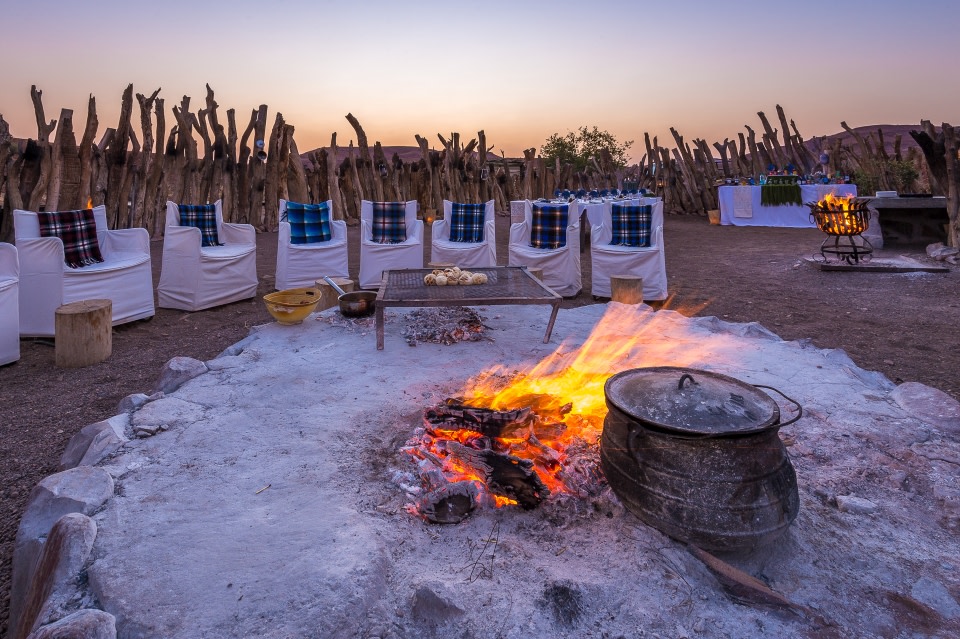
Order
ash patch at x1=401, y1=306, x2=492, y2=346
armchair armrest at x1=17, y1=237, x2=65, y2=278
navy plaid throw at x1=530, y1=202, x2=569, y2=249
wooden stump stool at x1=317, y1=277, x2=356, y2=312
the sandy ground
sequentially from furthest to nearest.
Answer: navy plaid throw at x1=530, y1=202, x2=569, y2=249
wooden stump stool at x1=317, y1=277, x2=356, y2=312
armchair armrest at x1=17, y1=237, x2=65, y2=278
ash patch at x1=401, y1=306, x2=492, y2=346
the sandy ground

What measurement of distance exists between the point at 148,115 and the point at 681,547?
11476 mm

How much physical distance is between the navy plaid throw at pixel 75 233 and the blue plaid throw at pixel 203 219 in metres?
0.90

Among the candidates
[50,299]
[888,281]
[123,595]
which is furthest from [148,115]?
[888,281]

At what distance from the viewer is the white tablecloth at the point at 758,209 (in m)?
11.6

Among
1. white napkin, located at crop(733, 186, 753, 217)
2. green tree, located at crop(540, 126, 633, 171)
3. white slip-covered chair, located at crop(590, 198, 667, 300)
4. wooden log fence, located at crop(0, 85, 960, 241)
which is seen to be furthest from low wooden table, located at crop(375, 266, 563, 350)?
green tree, located at crop(540, 126, 633, 171)

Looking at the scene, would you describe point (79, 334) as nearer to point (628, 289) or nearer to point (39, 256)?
point (39, 256)

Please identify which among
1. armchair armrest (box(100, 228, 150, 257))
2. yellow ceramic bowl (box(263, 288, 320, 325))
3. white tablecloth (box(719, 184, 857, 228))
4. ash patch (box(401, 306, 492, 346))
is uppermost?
white tablecloth (box(719, 184, 857, 228))

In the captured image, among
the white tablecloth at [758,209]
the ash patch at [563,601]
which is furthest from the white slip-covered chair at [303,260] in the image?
the white tablecloth at [758,209]

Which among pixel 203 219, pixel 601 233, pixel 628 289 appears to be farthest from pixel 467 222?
pixel 203 219

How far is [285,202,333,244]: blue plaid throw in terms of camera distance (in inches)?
242

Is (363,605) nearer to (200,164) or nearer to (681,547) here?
(681,547)

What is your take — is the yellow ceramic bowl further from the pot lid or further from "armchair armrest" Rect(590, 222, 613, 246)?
"armchair armrest" Rect(590, 222, 613, 246)

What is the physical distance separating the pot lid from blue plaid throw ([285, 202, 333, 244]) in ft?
17.0

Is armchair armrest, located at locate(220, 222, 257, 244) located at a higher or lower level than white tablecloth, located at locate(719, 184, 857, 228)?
lower
